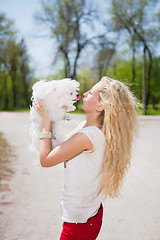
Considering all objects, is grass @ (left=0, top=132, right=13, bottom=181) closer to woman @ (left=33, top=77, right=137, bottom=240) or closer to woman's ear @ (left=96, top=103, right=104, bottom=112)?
woman @ (left=33, top=77, right=137, bottom=240)

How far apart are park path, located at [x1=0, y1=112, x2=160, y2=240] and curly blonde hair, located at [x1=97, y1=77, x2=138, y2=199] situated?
0.38 metres

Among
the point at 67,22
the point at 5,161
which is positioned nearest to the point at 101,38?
the point at 67,22

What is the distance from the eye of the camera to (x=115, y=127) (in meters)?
1.68

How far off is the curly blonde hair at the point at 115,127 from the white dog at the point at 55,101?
0.20 metres

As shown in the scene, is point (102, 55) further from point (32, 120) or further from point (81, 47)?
point (32, 120)

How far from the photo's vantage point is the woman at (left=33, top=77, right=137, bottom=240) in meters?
1.62

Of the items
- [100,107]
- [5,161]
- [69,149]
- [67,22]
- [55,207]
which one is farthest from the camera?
[67,22]

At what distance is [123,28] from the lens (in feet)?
91.9

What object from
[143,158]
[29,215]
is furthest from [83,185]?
[143,158]

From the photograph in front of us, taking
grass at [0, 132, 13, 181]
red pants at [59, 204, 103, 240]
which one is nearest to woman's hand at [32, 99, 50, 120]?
red pants at [59, 204, 103, 240]

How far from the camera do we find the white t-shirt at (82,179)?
163 centimetres

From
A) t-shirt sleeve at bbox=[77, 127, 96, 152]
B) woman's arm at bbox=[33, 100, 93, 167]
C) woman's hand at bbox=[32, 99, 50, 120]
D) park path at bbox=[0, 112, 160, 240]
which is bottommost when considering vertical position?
park path at bbox=[0, 112, 160, 240]

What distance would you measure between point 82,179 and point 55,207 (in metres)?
2.47

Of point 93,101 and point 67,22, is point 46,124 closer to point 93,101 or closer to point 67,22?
point 93,101
